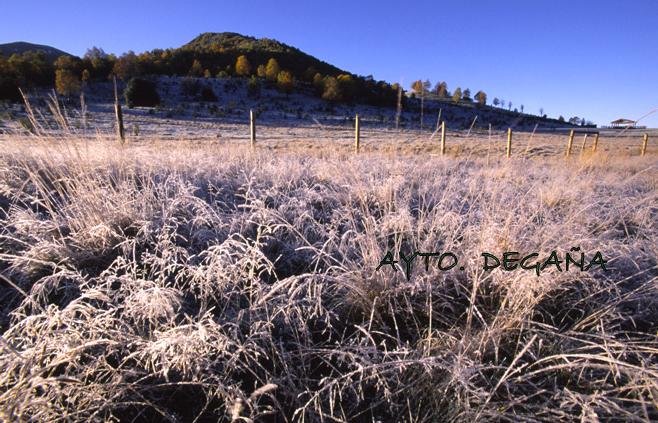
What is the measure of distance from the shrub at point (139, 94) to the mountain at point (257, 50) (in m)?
54.6

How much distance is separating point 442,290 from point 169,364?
64.8 inches

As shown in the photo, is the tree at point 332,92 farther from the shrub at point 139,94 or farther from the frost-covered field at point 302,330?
the frost-covered field at point 302,330

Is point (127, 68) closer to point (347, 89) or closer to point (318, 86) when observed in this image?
point (318, 86)

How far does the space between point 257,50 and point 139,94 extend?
231 ft

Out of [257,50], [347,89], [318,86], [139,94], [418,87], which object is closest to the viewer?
[418,87]

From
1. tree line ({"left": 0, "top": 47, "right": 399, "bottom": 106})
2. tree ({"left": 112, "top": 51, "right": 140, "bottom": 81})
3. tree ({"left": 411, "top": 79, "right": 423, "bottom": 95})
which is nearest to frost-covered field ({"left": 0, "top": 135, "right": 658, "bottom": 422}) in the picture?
tree ({"left": 411, "top": 79, "right": 423, "bottom": 95})

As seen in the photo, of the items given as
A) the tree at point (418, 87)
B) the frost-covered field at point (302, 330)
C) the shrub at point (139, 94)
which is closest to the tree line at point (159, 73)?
the shrub at point (139, 94)

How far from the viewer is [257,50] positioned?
9512 centimetres

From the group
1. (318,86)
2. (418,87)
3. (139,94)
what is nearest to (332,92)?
(318,86)

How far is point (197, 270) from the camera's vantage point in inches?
73.1

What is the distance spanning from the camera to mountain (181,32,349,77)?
8925 cm

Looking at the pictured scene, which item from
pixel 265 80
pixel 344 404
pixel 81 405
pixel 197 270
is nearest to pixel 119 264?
pixel 197 270

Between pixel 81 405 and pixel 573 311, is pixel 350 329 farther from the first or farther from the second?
pixel 573 311

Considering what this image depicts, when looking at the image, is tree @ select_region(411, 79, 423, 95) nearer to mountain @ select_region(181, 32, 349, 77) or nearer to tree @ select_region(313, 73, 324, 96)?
tree @ select_region(313, 73, 324, 96)
